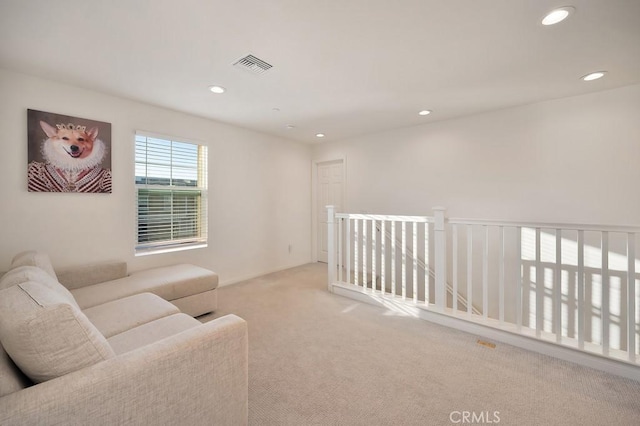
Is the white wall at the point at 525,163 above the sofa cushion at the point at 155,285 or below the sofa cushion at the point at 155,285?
above

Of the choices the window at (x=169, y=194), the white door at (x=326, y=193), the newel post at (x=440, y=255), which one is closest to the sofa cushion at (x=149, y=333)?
the window at (x=169, y=194)

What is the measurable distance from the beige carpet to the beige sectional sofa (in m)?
0.52

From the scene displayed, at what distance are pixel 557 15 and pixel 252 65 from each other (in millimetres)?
2151

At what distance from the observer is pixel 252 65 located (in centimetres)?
223

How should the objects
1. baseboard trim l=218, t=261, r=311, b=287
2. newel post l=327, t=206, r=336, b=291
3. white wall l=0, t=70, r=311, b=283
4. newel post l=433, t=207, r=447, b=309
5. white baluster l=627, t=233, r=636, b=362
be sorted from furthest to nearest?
1. baseboard trim l=218, t=261, r=311, b=287
2. newel post l=327, t=206, r=336, b=291
3. newel post l=433, t=207, r=447, b=309
4. white wall l=0, t=70, r=311, b=283
5. white baluster l=627, t=233, r=636, b=362

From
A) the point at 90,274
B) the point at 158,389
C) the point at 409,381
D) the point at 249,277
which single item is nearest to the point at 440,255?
the point at 409,381

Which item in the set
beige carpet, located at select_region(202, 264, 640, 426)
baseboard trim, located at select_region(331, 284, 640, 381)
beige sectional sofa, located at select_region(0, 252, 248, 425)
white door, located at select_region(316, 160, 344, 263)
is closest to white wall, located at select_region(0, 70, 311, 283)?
white door, located at select_region(316, 160, 344, 263)

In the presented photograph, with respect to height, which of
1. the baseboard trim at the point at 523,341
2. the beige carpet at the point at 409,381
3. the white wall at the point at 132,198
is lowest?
the beige carpet at the point at 409,381

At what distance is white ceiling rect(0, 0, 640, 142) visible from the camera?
5.28ft

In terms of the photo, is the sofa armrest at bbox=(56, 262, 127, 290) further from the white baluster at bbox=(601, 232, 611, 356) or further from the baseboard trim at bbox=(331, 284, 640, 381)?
the white baluster at bbox=(601, 232, 611, 356)

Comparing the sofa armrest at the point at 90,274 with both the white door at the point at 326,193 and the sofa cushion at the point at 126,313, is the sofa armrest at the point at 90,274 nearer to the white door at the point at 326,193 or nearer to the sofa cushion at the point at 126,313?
the sofa cushion at the point at 126,313

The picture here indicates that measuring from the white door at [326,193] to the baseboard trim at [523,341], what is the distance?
2.21 metres

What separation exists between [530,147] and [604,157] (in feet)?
2.11

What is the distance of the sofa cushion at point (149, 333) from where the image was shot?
144cm
